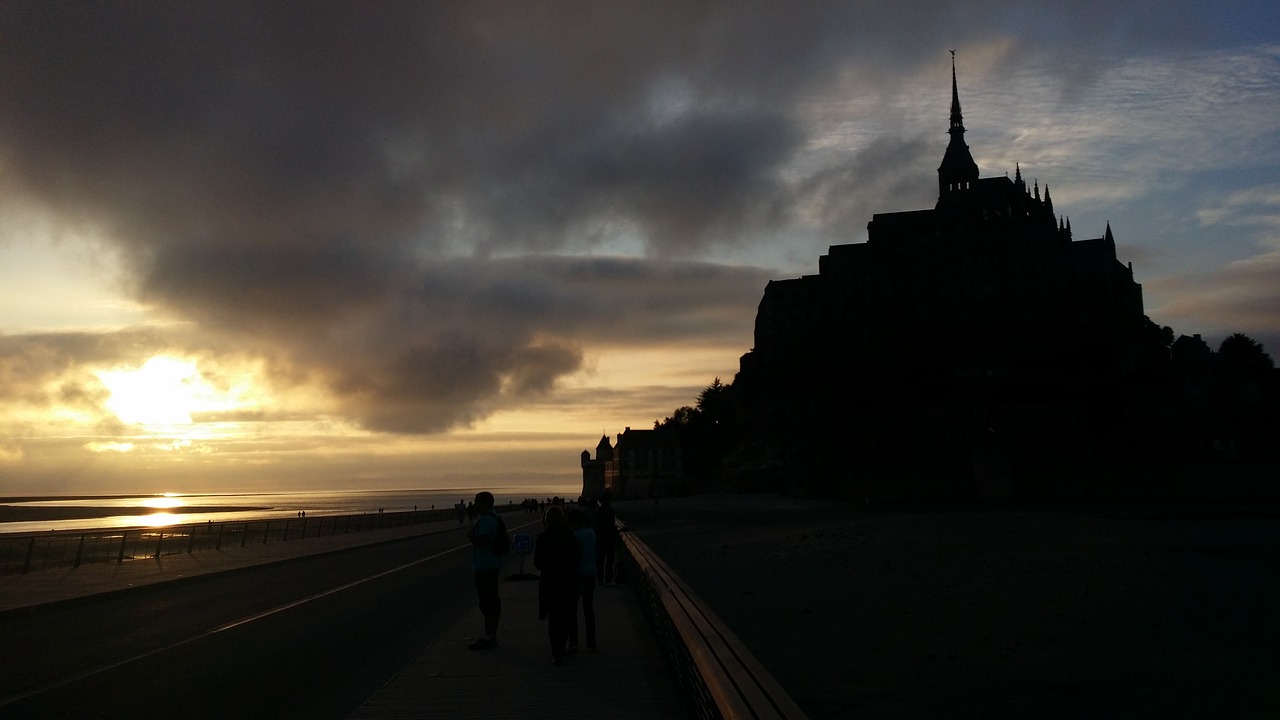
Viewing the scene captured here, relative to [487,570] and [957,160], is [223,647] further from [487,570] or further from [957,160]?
[957,160]

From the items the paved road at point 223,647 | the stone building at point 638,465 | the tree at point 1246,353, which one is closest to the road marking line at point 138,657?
the paved road at point 223,647

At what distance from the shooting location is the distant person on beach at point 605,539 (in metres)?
17.8

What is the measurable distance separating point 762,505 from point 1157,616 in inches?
2618

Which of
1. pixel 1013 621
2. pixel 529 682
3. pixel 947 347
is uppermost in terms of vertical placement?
pixel 947 347

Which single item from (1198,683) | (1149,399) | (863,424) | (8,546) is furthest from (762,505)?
(1198,683)

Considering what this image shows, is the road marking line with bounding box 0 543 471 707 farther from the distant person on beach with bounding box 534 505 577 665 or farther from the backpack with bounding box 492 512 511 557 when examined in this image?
the distant person on beach with bounding box 534 505 577 665

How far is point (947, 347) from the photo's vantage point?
10200 centimetres

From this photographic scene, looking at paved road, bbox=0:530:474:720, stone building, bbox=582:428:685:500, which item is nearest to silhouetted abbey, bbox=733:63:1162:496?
stone building, bbox=582:428:685:500

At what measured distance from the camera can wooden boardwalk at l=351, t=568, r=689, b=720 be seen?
7.73 m

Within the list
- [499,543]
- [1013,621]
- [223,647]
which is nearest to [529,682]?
[499,543]

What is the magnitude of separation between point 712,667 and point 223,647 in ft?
26.2

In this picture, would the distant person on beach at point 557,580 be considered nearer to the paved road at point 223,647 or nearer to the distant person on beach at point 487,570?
the distant person on beach at point 487,570

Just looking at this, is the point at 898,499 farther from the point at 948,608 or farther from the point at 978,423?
the point at 948,608

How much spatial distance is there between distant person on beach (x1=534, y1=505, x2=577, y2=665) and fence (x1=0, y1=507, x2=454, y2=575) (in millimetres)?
19246
